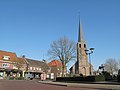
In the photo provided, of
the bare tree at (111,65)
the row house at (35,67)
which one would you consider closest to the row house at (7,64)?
the row house at (35,67)

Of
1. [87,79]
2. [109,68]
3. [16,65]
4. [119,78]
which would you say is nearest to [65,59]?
[16,65]

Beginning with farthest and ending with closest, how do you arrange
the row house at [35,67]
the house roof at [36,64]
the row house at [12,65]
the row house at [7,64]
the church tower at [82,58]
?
the church tower at [82,58]
the house roof at [36,64]
the row house at [35,67]
the row house at [12,65]
the row house at [7,64]

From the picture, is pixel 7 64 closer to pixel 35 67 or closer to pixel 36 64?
pixel 35 67

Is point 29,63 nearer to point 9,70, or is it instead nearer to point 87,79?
point 9,70

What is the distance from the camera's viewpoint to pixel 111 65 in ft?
356

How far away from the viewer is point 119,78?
108ft

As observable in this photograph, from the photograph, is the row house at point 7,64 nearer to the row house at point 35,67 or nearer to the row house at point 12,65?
the row house at point 12,65

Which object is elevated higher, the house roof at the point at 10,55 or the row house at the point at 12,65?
the house roof at the point at 10,55

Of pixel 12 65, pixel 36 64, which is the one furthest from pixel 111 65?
pixel 12 65

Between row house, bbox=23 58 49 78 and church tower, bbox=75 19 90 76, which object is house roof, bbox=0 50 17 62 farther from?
church tower, bbox=75 19 90 76

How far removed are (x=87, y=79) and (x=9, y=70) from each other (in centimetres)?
4716

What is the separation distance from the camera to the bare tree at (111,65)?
352 ft

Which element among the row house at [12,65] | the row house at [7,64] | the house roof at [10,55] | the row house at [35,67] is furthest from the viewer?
the row house at [35,67]

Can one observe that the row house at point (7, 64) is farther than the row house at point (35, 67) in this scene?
No
